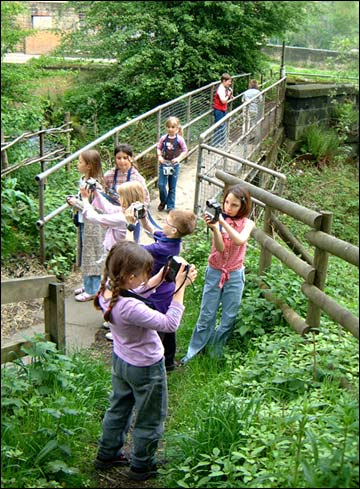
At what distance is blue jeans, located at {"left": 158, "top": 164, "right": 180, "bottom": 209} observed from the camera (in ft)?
26.2

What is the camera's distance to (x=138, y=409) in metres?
3.34

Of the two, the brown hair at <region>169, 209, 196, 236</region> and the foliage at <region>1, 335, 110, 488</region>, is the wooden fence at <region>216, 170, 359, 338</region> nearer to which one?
the brown hair at <region>169, 209, 196, 236</region>

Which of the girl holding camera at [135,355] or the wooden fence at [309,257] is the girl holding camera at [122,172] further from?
the girl holding camera at [135,355]

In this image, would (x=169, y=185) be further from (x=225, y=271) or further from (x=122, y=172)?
(x=225, y=271)

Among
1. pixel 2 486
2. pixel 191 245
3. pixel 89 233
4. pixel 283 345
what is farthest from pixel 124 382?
pixel 191 245

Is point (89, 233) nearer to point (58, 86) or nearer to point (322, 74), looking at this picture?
point (58, 86)

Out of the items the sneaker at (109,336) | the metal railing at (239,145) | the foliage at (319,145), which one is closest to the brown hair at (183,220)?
the sneaker at (109,336)

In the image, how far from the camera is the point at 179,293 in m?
3.38

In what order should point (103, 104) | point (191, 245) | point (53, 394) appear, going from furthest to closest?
point (103, 104)
point (191, 245)
point (53, 394)

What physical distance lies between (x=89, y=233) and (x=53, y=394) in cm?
210

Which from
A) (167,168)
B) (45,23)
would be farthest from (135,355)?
(45,23)

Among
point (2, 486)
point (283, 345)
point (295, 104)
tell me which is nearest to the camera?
point (2, 486)

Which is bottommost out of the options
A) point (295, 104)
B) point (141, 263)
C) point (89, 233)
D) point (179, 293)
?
point (295, 104)

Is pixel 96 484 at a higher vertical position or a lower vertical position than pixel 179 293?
lower
